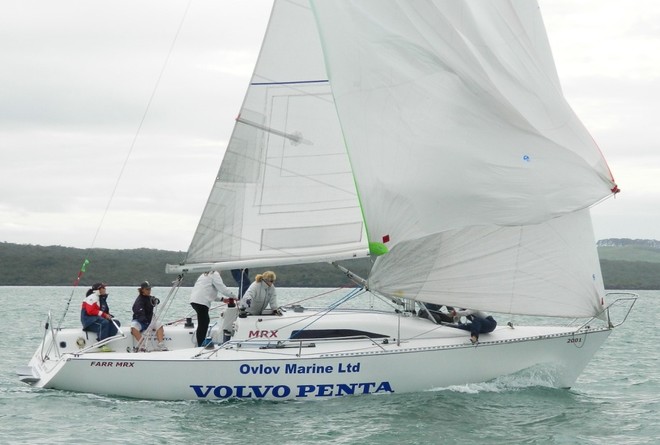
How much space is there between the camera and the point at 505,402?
16.6 metres

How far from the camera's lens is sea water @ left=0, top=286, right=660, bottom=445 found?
14289mm

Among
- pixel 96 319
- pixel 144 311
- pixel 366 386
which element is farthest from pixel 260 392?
pixel 96 319

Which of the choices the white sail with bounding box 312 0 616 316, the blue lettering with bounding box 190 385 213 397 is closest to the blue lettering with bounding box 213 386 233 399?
the blue lettering with bounding box 190 385 213 397

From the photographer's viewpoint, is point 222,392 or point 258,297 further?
point 258,297

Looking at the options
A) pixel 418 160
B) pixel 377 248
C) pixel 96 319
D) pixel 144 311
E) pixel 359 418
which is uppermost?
pixel 418 160

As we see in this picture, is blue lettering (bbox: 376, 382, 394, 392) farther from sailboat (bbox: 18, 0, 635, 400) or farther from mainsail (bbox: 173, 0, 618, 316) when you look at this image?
mainsail (bbox: 173, 0, 618, 316)

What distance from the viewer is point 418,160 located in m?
16.1

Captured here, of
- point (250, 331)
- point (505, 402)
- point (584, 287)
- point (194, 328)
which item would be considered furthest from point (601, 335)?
point (194, 328)

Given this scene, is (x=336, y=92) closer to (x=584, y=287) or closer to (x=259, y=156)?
(x=259, y=156)

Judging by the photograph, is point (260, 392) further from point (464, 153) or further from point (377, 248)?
point (464, 153)

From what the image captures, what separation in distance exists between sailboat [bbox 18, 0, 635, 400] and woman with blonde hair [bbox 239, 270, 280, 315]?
7.1 inches

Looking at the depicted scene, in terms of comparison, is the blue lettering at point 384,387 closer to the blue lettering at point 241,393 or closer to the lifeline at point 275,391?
the lifeline at point 275,391

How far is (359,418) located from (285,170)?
427cm

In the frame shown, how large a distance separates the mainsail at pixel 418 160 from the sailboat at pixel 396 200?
0.02 m
